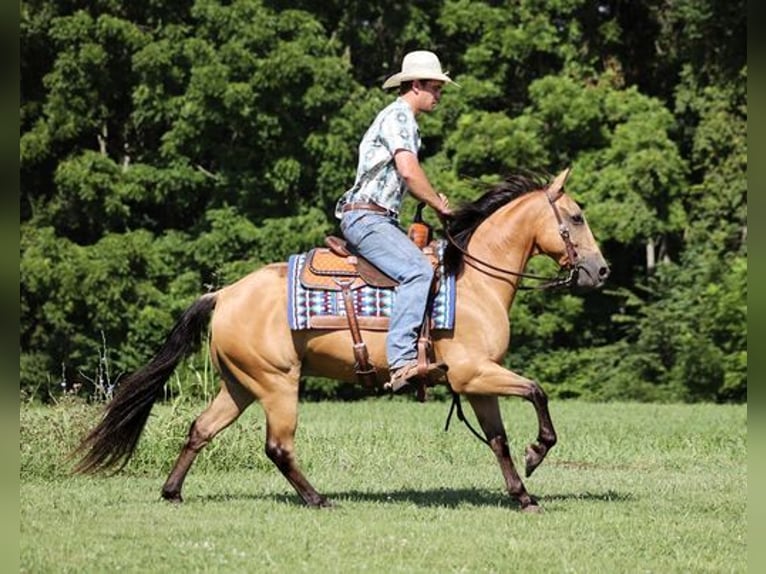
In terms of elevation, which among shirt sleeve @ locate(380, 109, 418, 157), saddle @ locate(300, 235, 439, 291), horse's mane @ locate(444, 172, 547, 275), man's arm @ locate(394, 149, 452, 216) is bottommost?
saddle @ locate(300, 235, 439, 291)

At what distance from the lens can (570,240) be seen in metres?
10.1

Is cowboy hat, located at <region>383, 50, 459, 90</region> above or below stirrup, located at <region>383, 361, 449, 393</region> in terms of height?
above

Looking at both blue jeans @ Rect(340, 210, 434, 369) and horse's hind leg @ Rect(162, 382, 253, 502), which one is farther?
horse's hind leg @ Rect(162, 382, 253, 502)

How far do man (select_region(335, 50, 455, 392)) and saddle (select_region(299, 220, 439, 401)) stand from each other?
8 cm

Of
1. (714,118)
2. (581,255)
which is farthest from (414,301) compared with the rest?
(714,118)

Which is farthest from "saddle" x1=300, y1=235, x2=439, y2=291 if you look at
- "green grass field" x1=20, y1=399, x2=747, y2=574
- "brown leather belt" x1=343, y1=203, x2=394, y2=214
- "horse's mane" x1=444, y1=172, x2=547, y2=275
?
"green grass field" x1=20, y1=399, x2=747, y2=574

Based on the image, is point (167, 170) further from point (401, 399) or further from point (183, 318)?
point (183, 318)

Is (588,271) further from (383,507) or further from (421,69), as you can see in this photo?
(383,507)

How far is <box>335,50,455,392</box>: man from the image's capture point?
31.4 feet

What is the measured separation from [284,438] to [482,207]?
91.5 inches

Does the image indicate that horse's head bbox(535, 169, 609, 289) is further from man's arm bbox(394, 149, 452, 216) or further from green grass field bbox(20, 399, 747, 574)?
green grass field bbox(20, 399, 747, 574)

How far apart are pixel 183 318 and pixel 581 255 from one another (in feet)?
9.97

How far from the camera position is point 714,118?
29234mm

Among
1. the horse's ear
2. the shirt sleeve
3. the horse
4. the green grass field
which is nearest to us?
the green grass field
